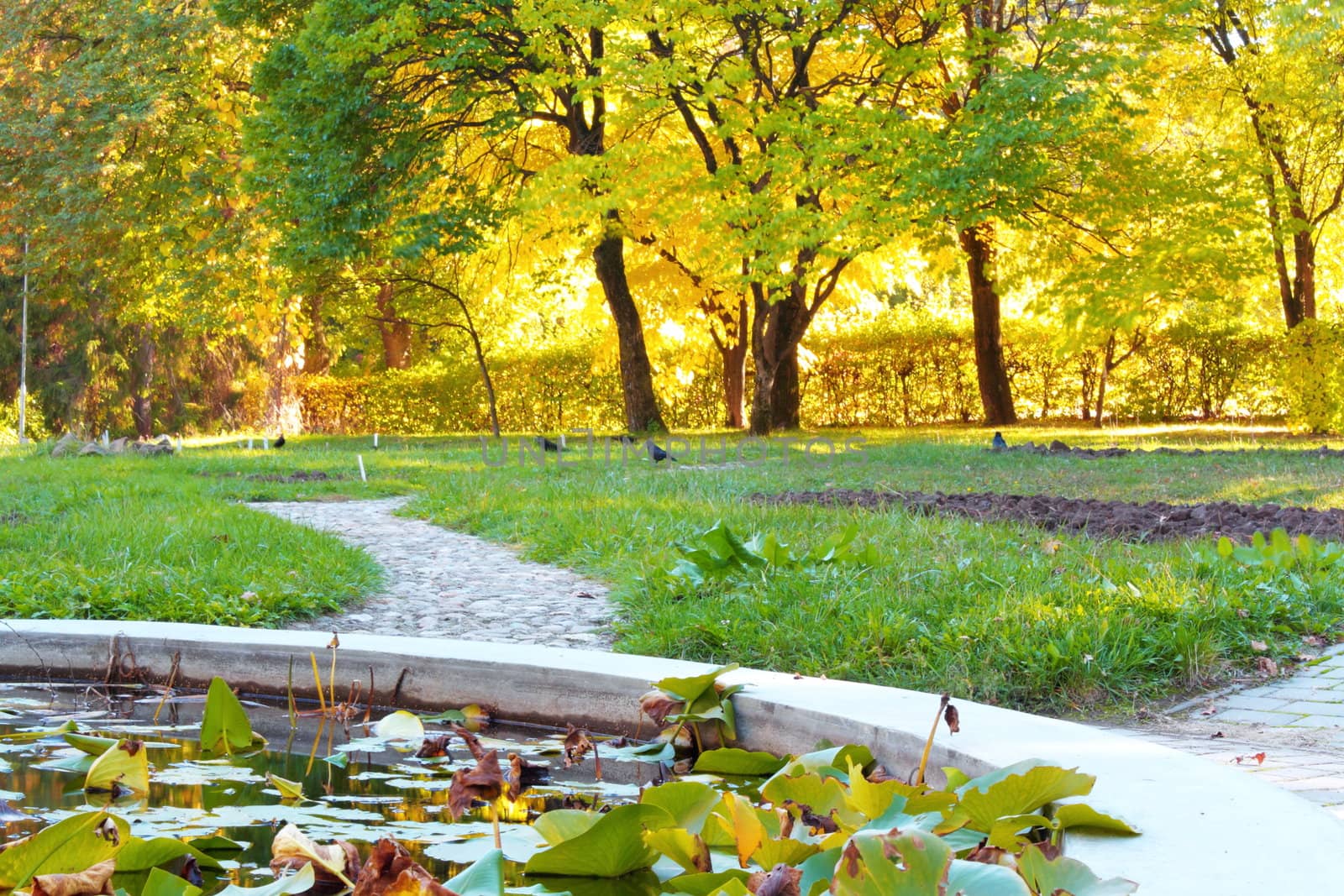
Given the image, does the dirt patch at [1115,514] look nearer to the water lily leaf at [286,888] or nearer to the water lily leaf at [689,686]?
the water lily leaf at [689,686]

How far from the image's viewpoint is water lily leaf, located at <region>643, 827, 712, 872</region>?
71.6 inches

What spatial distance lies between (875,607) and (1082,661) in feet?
2.49

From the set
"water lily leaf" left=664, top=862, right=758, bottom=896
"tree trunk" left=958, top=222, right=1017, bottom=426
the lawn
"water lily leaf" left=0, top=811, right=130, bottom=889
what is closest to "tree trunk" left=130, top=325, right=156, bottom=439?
"tree trunk" left=958, top=222, right=1017, bottom=426

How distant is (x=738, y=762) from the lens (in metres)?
2.57

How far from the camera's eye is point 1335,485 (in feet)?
29.8

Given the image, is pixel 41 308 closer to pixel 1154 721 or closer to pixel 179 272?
pixel 179 272

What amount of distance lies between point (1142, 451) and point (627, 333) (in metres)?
8.75

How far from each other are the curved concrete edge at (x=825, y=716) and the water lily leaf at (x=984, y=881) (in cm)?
24

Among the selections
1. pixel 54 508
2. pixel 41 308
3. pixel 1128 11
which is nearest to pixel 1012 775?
pixel 54 508

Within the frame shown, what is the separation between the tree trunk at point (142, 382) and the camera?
1123 inches

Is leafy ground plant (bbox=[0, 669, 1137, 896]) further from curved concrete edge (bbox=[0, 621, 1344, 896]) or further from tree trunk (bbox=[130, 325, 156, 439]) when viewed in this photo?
tree trunk (bbox=[130, 325, 156, 439])

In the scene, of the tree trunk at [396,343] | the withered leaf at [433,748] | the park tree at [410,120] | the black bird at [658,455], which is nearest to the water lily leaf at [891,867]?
the withered leaf at [433,748]

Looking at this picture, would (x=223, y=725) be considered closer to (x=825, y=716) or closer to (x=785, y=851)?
(x=825, y=716)

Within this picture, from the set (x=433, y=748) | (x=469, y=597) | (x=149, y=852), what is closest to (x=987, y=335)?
(x=469, y=597)
